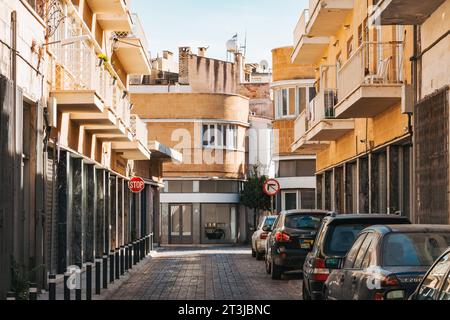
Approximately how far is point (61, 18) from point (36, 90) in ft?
12.2

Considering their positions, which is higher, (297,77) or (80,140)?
(297,77)

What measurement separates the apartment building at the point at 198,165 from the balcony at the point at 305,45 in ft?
76.9

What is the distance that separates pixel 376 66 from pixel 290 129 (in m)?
31.1

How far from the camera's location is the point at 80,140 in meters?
28.6

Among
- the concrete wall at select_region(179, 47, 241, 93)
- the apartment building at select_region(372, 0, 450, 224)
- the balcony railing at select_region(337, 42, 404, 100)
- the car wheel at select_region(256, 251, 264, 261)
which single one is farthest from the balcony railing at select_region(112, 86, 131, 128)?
the concrete wall at select_region(179, 47, 241, 93)

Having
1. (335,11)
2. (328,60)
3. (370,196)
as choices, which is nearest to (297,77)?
(328,60)

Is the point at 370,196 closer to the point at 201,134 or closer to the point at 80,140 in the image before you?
the point at 80,140

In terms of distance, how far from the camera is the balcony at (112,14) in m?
31.1

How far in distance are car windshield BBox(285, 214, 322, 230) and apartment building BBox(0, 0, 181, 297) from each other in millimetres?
5159

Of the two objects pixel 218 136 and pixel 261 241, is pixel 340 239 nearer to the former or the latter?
pixel 261 241

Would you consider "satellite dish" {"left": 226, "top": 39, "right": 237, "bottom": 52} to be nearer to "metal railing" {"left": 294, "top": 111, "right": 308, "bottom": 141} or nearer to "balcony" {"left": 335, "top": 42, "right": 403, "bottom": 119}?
"metal railing" {"left": 294, "top": 111, "right": 308, "bottom": 141}

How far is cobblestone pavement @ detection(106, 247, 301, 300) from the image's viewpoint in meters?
21.6

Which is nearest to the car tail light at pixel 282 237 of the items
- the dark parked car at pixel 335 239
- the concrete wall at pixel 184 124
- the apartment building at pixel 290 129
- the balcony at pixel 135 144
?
the dark parked car at pixel 335 239

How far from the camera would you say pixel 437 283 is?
356 inches
